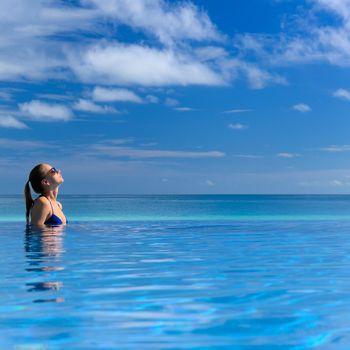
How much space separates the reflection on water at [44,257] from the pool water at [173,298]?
16 millimetres

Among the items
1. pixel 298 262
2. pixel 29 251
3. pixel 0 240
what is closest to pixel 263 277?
pixel 298 262

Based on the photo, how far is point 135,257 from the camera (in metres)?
8.70

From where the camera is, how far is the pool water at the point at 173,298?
3809mm

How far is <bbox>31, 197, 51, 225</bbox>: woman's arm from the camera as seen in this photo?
10.1 meters

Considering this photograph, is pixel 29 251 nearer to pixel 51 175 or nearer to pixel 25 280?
pixel 51 175

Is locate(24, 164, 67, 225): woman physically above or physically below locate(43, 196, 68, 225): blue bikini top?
above

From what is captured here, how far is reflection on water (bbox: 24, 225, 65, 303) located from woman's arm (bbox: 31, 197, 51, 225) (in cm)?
39

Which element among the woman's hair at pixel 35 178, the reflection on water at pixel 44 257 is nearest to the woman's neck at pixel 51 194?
the woman's hair at pixel 35 178

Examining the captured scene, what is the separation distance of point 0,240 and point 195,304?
837 cm

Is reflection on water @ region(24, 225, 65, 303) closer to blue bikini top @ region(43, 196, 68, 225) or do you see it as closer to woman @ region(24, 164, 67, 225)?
blue bikini top @ region(43, 196, 68, 225)

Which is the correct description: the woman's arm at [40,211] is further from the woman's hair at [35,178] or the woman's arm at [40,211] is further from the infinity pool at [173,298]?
the infinity pool at [173,298]

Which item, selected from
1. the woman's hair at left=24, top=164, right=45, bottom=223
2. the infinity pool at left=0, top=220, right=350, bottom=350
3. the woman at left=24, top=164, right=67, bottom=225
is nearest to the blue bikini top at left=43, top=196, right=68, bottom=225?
the woman at left=24, top=164, right=67, bottom=225

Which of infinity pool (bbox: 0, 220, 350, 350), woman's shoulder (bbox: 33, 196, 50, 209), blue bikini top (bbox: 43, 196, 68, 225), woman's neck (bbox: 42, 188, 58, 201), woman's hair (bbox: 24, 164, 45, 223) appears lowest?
infinity pool (bbox: 0, 220, 350, 350)

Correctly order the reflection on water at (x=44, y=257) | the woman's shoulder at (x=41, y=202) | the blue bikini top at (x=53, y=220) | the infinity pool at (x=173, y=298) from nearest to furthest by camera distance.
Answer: the infinity pool at (x=173, y=298)
the reflection on water at (x=44, y=257)
the woman's shoulder at (x=41, y=202)
the blue bikini top at (x=53, y=220)
